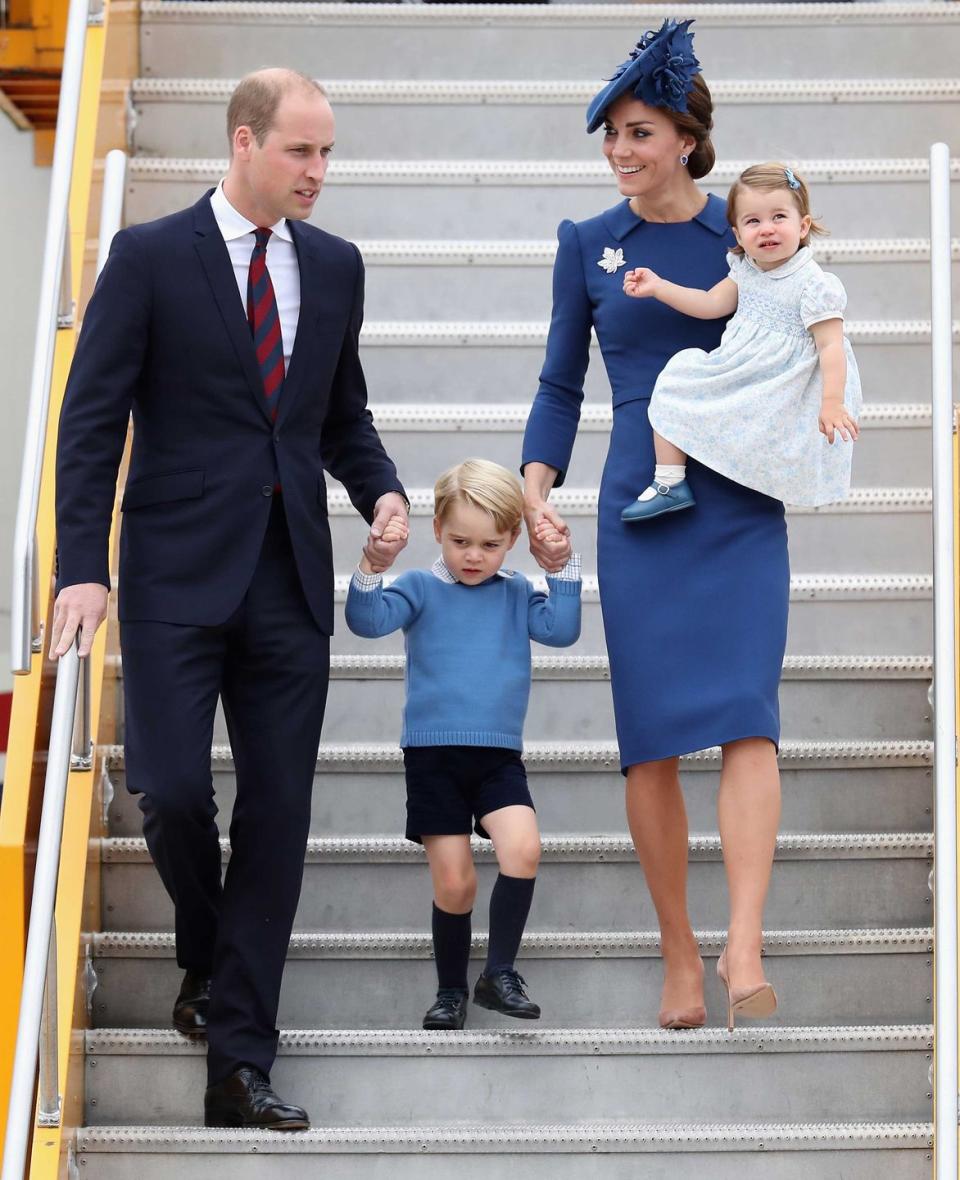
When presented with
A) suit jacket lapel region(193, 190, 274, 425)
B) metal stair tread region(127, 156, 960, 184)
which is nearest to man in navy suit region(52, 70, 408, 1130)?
suit jacket lapel region(193, 190, 274, 425)

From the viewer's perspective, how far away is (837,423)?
3.04 m

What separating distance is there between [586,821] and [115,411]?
4.54 ft

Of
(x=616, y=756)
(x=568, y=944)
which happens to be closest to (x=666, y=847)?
(x=568, y=944)

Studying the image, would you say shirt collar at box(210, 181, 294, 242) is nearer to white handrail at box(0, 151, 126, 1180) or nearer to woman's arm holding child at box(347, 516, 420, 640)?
woman's arm holding child at box(347, 516, 420, 640)

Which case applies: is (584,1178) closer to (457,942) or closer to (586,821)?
(457,942)

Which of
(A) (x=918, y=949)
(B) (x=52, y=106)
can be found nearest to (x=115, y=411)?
(A) (x=918, y=949)

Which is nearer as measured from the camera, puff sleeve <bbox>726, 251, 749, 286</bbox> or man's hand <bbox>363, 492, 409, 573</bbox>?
puff sleeve <bbox>726, 251, 749, 286</bbox>

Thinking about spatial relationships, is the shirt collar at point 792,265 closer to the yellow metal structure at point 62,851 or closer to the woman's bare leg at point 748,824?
the woman's bare leg at point 748,824

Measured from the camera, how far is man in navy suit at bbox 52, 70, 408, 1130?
10.1 ft

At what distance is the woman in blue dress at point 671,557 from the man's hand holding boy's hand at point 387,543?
241mm

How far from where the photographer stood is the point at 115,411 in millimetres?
3068

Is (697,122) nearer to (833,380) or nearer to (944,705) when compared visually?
(833,380)

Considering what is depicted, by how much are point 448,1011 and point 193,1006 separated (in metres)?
0.44

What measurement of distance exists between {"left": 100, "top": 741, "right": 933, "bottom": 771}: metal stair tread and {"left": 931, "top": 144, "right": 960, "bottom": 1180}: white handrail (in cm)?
64
